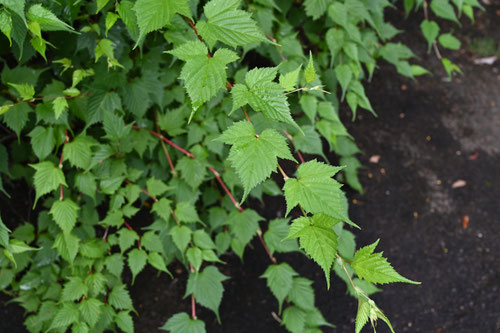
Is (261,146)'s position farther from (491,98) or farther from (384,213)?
(491,98)

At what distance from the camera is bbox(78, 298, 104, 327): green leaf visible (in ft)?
6.19

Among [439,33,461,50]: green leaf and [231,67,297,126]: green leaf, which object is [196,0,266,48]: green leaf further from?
[439,33,461,50]: green leaf

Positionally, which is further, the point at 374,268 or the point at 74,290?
the point at 74,290

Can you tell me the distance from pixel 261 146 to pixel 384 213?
7.43 ft

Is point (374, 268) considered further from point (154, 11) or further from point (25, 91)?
point (25, 91)

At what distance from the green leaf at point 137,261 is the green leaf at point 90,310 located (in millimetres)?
202

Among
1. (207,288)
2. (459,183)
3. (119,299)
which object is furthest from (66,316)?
(459,183)

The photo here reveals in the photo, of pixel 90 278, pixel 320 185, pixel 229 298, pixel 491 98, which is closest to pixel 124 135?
pixel 90 278

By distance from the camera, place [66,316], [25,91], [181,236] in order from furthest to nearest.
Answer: [181,236]
[66,316]
[25,91]

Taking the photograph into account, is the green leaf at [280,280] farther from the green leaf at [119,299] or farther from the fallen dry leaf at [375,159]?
the fallen dry leaf at [375,159]

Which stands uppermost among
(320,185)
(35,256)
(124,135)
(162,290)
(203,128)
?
(320,185)

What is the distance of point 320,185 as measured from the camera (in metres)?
1.15

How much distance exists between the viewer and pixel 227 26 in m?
1.25

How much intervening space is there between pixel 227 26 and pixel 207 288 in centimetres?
130
